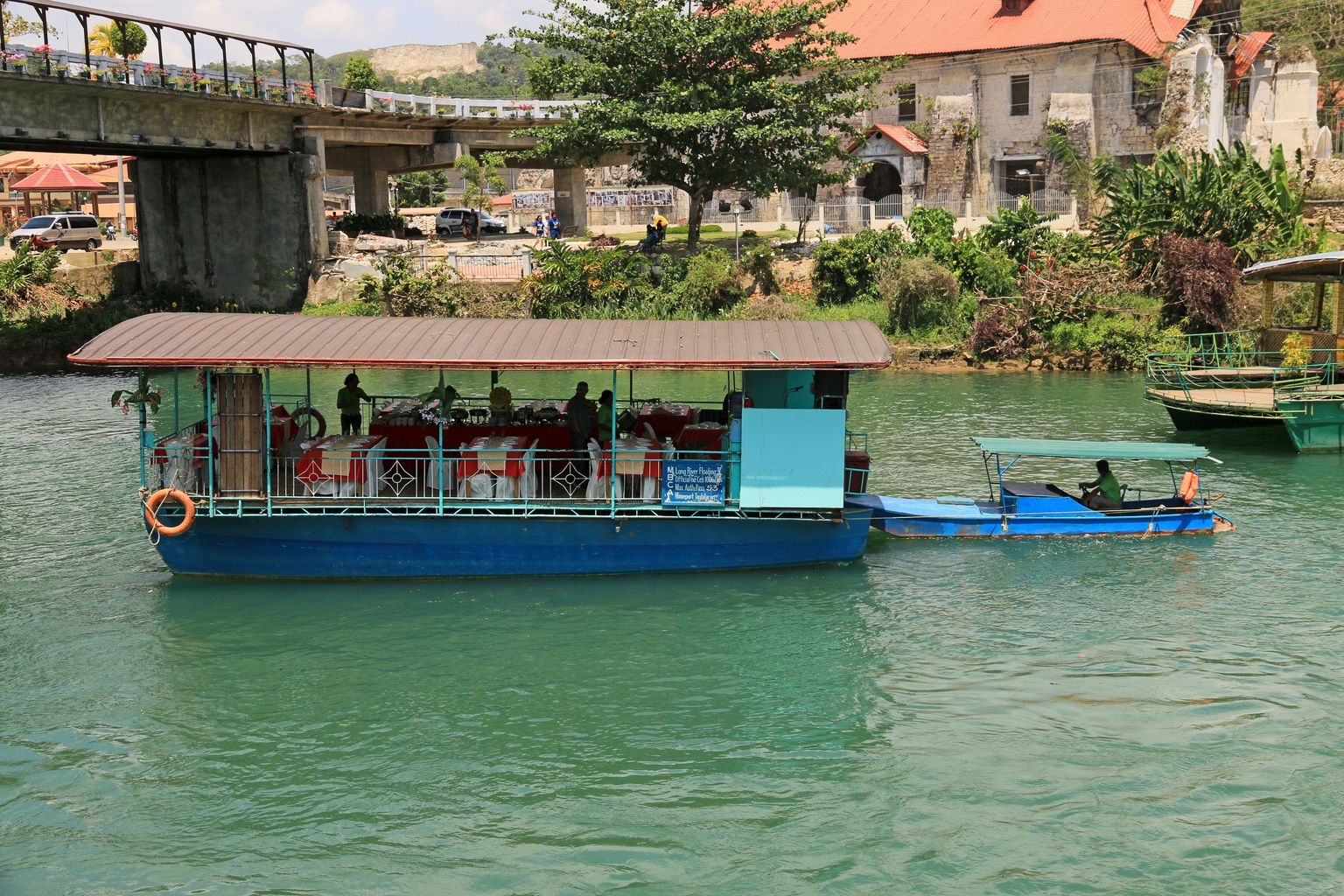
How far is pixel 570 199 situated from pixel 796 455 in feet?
139

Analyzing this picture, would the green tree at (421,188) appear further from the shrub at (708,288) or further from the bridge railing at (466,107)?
the shrub at (708,288)

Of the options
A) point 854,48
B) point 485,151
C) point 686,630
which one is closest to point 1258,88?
point 854,48

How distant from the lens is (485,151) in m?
60.7

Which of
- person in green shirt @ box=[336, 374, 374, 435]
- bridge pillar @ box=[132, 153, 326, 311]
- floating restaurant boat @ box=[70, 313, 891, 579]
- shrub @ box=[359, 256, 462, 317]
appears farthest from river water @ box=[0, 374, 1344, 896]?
bridge pillar @ box=[132, 153, 326, 311]

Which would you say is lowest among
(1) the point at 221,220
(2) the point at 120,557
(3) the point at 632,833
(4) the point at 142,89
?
(3) the point at 632,833

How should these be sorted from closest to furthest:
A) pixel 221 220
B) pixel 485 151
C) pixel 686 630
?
pixel 686 630 → pixel 221 220 → pixel 485 151

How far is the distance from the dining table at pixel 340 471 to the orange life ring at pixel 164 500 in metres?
1.34

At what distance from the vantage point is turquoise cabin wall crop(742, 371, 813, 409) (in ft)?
59.3

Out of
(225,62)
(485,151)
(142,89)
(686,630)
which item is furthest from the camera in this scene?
(485,151)

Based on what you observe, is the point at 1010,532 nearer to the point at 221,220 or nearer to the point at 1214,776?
the point at 1214,776

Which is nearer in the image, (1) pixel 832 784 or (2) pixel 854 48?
(1) pixel 832 784

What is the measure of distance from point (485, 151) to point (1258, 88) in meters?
34.1

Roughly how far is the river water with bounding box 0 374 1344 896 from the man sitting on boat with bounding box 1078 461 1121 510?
2.34 feet

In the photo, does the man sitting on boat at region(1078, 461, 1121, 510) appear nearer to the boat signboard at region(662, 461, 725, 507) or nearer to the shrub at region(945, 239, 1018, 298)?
the boat signboard at region(662, 461, 725, 507)
